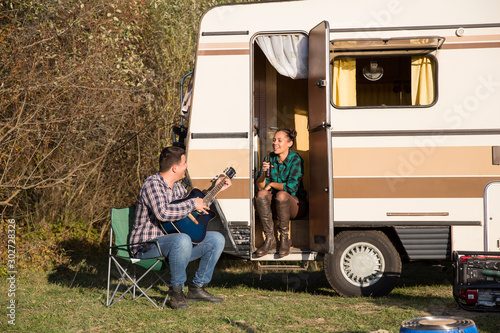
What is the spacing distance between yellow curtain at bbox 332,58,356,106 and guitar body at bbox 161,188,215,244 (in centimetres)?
177

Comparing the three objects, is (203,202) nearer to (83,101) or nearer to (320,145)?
(320,145)

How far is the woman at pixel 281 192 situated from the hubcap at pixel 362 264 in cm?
64

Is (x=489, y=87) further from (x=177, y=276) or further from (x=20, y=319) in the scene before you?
(x=20, y=319)

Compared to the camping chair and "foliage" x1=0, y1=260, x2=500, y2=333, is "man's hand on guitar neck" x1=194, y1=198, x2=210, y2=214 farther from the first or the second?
"foliage" x1=0, y1=260, x2=500, y2=333

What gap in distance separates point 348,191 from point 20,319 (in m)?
3.30

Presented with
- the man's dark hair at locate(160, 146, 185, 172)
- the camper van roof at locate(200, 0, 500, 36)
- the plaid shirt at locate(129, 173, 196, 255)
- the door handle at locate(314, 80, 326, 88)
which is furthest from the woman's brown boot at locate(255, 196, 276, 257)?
the camper van roof at locate(200, 0, 500, 36)

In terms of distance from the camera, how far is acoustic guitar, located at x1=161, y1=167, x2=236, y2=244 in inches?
212

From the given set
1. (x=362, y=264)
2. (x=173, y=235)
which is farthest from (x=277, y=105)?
(x=173, y=235)

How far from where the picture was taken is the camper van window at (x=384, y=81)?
5855mm

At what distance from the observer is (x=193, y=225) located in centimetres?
545

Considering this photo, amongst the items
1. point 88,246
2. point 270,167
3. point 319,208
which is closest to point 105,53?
point 88,246

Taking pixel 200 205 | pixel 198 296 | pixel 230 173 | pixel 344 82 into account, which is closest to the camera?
pixel 200 205

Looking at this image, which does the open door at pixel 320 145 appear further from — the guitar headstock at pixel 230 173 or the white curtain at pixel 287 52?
the guitar headstock at pixel 230 173

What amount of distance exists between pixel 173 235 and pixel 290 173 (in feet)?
5.13
